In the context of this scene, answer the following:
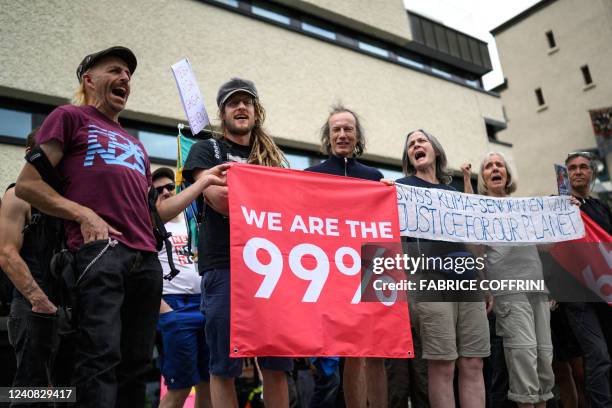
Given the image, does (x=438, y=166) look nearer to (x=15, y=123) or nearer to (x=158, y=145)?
(x=158, y=145)

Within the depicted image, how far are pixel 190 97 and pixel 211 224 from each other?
0.98m

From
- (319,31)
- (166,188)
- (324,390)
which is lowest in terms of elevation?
(324,390)

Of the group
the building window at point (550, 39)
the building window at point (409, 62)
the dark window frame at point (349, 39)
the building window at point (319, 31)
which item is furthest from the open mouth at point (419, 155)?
the building window at point (550, 39)

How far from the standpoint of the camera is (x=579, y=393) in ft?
15.5

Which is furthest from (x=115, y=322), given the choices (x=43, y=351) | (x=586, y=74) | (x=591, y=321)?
(x=586, y=74)

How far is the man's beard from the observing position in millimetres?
3035

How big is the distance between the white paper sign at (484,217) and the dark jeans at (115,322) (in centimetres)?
199

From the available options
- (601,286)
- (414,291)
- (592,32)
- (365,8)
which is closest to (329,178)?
(414,291)

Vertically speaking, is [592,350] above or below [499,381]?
above

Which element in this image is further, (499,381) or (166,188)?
(166,188)

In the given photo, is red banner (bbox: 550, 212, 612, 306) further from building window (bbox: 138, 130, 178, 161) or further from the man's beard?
building window (bbox: 138, 130, 178, 161)

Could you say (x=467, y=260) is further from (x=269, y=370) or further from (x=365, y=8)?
(x=365, y=8)

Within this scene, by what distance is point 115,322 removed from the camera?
Answer: 2.03 m

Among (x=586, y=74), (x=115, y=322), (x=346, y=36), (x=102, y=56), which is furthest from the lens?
(x=586, y=74)
